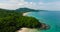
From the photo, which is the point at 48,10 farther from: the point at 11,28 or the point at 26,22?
the point at 11,28

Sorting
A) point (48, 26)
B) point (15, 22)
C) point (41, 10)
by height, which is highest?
A: point (41, 10)

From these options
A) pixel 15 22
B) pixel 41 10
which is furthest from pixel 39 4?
pixel 15 22

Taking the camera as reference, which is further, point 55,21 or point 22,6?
point 22,6

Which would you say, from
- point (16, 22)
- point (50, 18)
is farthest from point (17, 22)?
point (50, 18)

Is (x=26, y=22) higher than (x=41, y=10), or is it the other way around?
A: (x=41, y=10)

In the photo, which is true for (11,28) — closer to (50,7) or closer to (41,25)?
(41,25)
